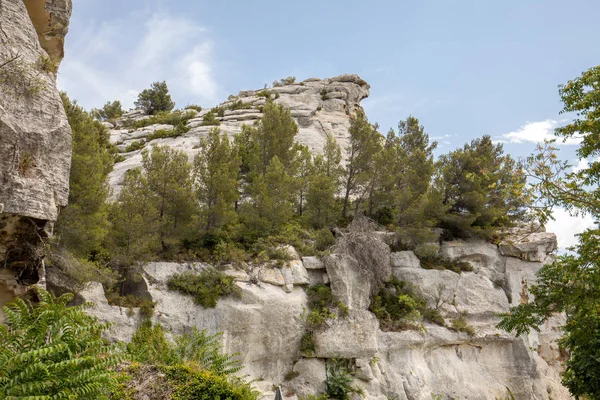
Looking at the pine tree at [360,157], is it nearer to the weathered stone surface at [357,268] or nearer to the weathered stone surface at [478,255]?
the weathered stone surface at [357,268]

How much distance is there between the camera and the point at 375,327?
1697 cm

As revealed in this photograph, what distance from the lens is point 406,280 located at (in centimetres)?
2042

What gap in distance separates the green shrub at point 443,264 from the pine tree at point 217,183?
11.2 m

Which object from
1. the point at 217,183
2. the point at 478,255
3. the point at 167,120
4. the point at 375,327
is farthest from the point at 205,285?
the point at 167,120

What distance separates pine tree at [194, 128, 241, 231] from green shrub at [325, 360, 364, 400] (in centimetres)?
768

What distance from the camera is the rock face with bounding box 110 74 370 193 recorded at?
→ 29.9 metres

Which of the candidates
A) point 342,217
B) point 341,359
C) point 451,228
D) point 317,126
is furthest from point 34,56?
point 317,126

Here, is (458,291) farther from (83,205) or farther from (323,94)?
(323,94)

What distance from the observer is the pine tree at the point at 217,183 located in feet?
56.7

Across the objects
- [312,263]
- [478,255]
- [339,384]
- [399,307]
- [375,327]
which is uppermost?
[478,255]

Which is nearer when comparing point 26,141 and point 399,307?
point 26,141

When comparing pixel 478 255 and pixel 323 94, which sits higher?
pixel 323 94

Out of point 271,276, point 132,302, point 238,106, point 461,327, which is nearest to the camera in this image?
point 132,302

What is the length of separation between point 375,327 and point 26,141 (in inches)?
563
